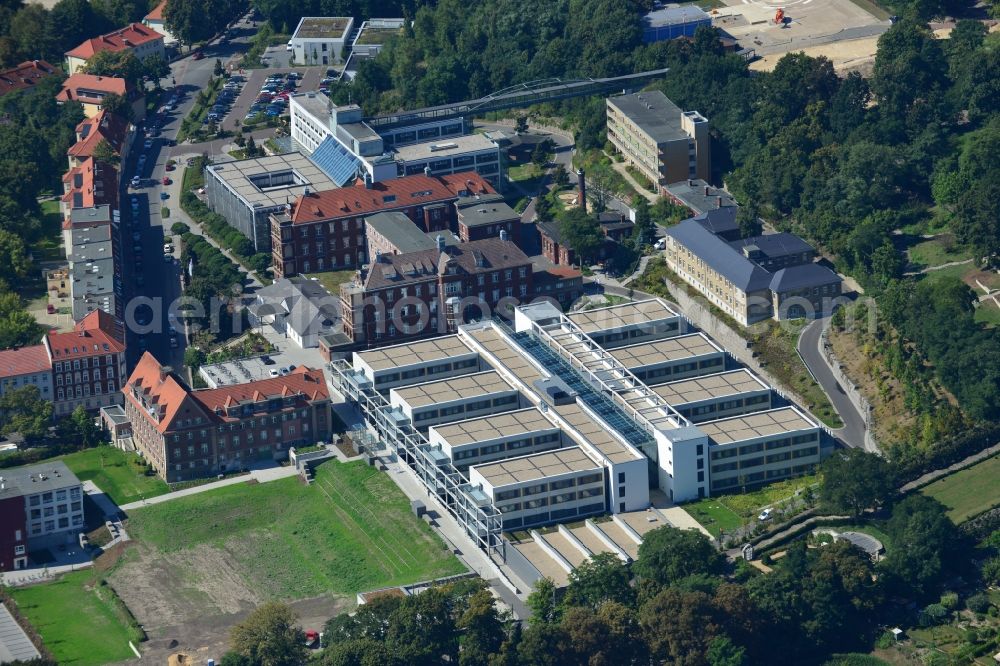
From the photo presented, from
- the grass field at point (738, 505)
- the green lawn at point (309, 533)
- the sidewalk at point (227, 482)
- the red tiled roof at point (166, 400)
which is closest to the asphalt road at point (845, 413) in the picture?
the grass field at point (738, 505)

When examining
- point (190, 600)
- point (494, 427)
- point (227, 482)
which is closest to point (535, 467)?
point (494, 427)

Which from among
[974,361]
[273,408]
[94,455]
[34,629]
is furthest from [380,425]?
[974,361]

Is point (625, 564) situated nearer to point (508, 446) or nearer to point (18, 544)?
point (508, 446)

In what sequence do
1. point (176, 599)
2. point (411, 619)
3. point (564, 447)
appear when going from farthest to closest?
1. point (564, 447)
2. point (176, 599)
3. point (411, 619)

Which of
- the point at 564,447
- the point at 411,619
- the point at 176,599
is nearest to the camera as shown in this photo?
the point at 411,619

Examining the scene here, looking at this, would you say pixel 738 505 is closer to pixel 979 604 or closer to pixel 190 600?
pixel 979 604

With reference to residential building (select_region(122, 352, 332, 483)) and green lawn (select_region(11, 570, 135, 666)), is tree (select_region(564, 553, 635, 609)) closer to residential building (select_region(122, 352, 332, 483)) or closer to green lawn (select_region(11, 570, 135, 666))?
A: green lawn (select_region(11, 570, 135, 666))

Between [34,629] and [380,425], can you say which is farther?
[380,425]
